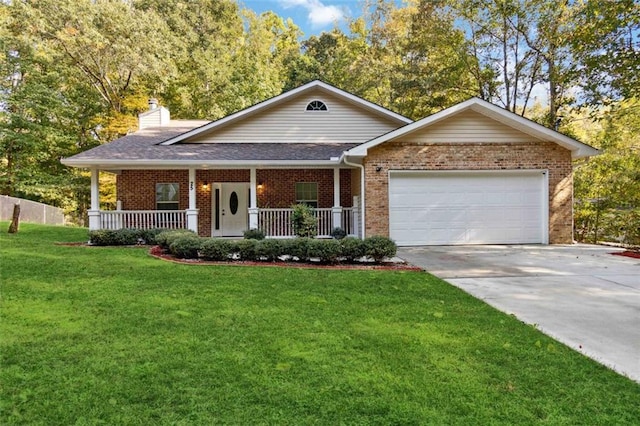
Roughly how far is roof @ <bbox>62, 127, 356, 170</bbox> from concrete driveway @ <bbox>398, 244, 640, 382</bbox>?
14.4ft

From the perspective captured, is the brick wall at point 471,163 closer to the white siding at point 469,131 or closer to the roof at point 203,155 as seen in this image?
the white siding at point 469,131

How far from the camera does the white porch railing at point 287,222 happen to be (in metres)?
13.2

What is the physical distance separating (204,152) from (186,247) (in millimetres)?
5165

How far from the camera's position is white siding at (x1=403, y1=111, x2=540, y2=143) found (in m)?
11.5

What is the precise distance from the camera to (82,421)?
2.53m

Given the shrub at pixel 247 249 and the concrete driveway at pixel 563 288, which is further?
the shrub at pixel 247 249

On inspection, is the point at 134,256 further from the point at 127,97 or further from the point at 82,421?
the point at 127,97

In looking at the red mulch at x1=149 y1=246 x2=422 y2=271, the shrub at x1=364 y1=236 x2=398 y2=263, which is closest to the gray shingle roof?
the red mulch at x1=149 y1=246 x2=422 y2=271

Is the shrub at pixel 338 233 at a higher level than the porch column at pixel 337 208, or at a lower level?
lower

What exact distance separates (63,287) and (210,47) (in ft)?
89.0

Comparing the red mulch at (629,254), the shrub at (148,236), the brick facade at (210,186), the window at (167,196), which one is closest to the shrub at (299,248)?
the shrub at (148,236)

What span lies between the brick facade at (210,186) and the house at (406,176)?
0.04m

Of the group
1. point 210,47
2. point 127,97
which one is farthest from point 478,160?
point 210,47

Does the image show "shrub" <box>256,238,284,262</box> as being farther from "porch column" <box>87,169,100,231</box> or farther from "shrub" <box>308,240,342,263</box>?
"porch column" <box>87,169,100,231</box>
